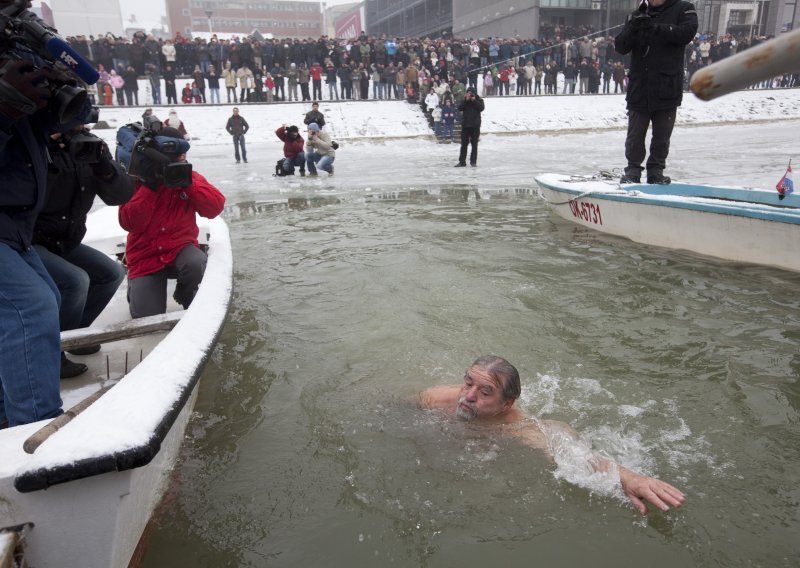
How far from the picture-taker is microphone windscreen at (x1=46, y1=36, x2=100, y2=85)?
203 centimetres

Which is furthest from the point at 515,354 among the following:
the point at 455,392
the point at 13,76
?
the point at 13,76

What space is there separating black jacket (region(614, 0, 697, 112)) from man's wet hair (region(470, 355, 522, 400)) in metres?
4.72

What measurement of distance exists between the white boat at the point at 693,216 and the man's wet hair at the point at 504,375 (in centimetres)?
356

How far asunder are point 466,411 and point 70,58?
7.47ft

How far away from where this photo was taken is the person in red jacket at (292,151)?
12797mm

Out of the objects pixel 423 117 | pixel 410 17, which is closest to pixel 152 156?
pixel 423 117

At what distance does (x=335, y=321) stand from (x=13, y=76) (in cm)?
291

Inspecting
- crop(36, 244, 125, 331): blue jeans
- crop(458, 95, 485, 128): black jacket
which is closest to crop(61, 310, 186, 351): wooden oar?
crop(36, 244, 125, 331): blue jeans

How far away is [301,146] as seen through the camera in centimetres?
1302

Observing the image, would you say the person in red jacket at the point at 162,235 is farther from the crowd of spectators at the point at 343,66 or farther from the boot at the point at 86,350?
the crowd of spectators at the point at 343,66

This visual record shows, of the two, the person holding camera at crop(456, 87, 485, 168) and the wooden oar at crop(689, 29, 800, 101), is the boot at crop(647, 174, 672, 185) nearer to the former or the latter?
the wooden oar at crop(689, 29, 800, 101)

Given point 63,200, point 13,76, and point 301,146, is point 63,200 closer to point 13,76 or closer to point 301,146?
point 13,76

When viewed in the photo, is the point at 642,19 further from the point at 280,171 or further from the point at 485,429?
the point at 280,171

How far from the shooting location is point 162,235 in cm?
385
